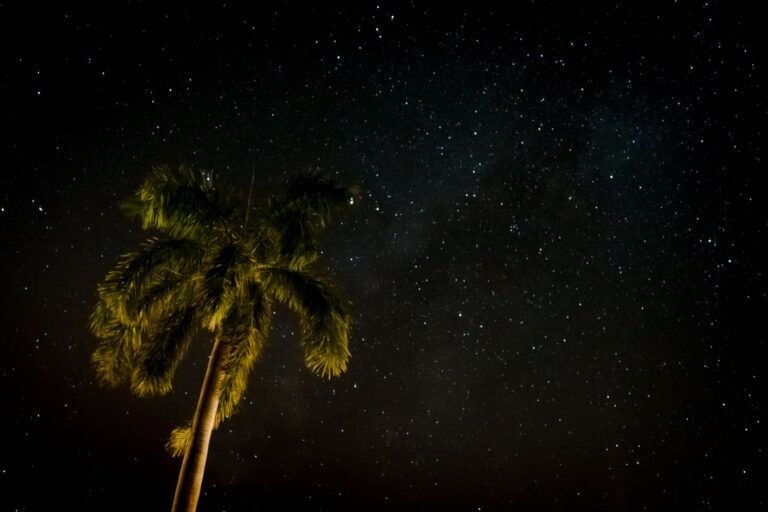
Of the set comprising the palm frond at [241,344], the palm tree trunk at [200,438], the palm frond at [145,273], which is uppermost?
the palm frond at [145,273]

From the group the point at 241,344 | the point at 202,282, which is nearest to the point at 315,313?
the point at 241,344

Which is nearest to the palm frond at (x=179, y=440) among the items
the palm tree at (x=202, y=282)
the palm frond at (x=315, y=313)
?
the palm tree at (x=202, y=282)

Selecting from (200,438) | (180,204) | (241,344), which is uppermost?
(180,204)

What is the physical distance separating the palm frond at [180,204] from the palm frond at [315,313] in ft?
4.74

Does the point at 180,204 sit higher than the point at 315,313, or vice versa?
the point at 180,204

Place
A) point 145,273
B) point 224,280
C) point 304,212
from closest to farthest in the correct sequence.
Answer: point 224,280
point 145,273
point 304,212

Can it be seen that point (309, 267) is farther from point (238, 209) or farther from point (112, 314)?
point (112, 314)

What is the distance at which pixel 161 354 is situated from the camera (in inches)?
418

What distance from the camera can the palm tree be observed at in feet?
33.5

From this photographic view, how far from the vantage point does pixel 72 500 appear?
77812mm

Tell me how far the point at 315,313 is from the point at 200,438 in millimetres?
2896

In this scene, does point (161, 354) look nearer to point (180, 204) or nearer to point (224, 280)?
point (224, 280)

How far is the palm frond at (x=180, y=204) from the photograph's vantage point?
10.4 m

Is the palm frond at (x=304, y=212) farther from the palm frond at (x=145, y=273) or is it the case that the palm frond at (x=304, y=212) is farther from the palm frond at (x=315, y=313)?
the palm frond at (x=145, y=273)
